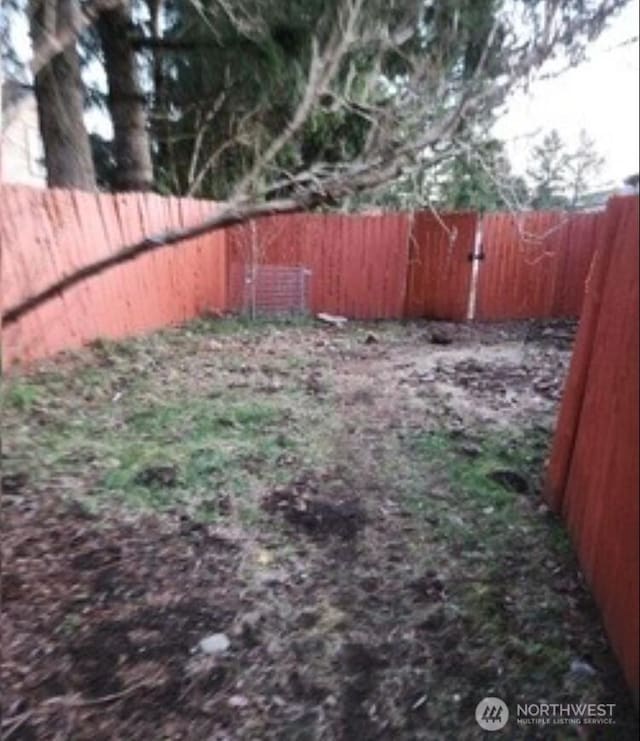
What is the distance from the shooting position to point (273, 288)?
937 cm

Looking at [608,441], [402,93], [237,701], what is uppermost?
[402,93]

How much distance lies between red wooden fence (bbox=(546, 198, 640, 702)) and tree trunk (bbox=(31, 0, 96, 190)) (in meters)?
5.47

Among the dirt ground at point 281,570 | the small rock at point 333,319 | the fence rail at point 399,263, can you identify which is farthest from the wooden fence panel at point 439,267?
the dirt ground at point 281,570

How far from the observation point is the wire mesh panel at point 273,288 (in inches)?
364

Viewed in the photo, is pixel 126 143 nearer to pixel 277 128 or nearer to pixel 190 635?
pixel 277 128

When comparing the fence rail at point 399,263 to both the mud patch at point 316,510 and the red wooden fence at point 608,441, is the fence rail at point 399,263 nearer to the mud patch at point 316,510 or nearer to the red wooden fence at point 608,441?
the mud patch at point 316,510

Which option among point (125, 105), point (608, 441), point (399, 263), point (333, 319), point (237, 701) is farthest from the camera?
point (399, 263)

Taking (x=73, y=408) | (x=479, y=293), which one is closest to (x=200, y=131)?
(x=479, y=293)

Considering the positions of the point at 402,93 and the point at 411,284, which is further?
the point at 411,284

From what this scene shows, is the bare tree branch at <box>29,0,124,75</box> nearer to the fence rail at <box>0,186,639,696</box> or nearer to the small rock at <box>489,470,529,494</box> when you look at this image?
the fence rail at <box>0,186,639,696</box>

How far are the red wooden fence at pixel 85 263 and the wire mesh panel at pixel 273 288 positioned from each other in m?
1.00

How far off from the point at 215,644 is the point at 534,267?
27.0ft

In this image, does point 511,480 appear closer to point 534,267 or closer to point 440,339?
point 440,339

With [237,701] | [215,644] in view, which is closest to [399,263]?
[215,644]
